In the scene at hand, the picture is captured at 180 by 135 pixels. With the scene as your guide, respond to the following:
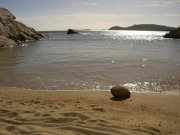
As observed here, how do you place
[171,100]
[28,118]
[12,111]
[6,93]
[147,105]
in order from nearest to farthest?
[28,118], [12,111], [147,105], [171,100], [6,93]

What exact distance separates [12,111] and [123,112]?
10.7 feet

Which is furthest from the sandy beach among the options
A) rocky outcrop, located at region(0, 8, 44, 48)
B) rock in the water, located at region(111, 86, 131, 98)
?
rocky outcrop, located at region(0, 8, 44, 48)

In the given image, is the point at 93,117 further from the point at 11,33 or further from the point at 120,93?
the point at 11,33

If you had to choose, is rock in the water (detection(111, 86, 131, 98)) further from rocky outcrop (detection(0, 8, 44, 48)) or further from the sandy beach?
rocky outcrop (detection(0, 8, 44, 48))

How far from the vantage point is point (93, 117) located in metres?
7.64

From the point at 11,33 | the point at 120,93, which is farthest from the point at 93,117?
the point at 11,33

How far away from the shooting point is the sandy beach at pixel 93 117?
670cm

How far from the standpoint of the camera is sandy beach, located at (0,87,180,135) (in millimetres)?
6703

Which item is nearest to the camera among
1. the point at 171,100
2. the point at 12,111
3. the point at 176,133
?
the point at 176,133

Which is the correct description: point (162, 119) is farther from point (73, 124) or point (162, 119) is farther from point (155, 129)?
point (73, 124)

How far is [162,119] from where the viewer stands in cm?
812

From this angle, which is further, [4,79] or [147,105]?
[4,79]

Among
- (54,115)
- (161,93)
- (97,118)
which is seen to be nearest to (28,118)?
(54,115)

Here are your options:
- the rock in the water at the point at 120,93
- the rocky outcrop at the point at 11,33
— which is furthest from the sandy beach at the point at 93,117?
the rocky outcrop at the point at 11,33
